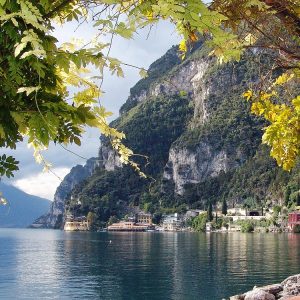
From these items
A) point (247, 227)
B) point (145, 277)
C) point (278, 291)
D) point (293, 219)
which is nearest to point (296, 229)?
point (293, 219)

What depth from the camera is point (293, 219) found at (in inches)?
6038

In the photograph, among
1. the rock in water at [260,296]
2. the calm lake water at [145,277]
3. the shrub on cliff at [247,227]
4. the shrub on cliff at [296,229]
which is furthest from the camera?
the shrub on cliff at [247,227]

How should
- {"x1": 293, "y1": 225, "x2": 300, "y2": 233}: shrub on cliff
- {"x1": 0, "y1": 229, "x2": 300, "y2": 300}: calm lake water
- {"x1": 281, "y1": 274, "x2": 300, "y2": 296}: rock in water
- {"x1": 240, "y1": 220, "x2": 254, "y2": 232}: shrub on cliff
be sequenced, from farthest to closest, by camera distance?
{"x1": 240, "y1": 220, "x2": 254, "y2": 232}: shrub on cliff, {"x1": 293, "y1": 225, "x2": 300, "y2": 233}: shrub on cliff, {"x1": 0, "y1": 229, "x2": 300, "y2": 300}: calm lake water, {"x1": 281, "y1": 274, "x2": 300, "y2": 296}: rock in water

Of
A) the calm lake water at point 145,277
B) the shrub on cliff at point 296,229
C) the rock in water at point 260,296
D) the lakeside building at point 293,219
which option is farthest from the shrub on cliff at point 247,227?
the rock in water at point 260,296

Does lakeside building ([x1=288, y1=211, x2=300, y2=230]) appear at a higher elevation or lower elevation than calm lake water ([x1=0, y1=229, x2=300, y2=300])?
higher

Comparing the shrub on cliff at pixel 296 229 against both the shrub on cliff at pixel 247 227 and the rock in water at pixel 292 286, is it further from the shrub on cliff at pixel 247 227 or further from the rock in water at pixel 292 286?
the rock in water at pixel 292 286

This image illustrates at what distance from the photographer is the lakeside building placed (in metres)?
152

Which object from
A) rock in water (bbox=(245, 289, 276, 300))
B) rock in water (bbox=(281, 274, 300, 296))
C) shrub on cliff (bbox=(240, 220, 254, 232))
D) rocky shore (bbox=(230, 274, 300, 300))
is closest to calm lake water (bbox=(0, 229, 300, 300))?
rocky shore (bbox=(230, 274, 300, 300))

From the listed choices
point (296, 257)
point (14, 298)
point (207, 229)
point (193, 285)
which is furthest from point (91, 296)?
point (207, 229)

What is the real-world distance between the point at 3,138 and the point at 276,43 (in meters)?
3.30

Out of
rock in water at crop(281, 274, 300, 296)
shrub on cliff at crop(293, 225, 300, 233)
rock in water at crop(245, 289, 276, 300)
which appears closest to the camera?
rock in water at crop(281, 274, 300, 296)

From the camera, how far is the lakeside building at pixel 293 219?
152 m

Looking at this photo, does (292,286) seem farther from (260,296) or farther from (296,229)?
(296,229)

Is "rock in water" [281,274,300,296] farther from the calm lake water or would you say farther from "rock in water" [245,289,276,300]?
the calm lake water
